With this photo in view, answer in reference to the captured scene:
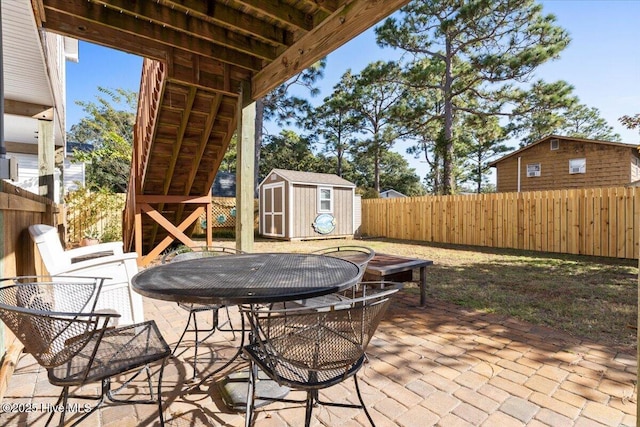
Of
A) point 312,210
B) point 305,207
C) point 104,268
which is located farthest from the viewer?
point 312,210

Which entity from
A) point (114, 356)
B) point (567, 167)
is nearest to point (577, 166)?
point (567, 167)

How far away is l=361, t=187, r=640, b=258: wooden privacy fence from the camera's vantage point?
6504mm

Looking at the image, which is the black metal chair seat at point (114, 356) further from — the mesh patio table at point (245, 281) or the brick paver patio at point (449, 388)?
the brick paver patio at point (449, 388)

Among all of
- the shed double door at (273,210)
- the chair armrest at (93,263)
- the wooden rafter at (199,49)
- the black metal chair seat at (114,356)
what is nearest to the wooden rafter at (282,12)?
the wooden rafter at (199,49)

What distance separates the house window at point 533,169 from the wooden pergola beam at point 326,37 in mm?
13704

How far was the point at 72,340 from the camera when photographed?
1.32 m

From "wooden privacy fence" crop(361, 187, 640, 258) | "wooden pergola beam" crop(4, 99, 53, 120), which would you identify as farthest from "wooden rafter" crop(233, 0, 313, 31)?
"wooden privacy fence" crop(361, 187, 640, 258)

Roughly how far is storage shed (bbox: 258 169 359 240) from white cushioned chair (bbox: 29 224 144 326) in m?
8.21

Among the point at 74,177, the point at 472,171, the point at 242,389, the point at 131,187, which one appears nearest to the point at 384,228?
the point at 131,187

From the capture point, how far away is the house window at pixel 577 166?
471 inches

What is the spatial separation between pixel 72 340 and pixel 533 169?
15799 mm

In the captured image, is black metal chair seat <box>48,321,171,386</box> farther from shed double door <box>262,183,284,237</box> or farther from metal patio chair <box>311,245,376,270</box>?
shed double door <box>262,183,284,237</box>

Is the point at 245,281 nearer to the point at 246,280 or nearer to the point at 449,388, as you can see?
the point at 246,280

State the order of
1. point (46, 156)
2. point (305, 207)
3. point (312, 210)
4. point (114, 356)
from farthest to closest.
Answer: point (312, 210) < point (305, 207) < point (46, 156) < point (114, 356)
